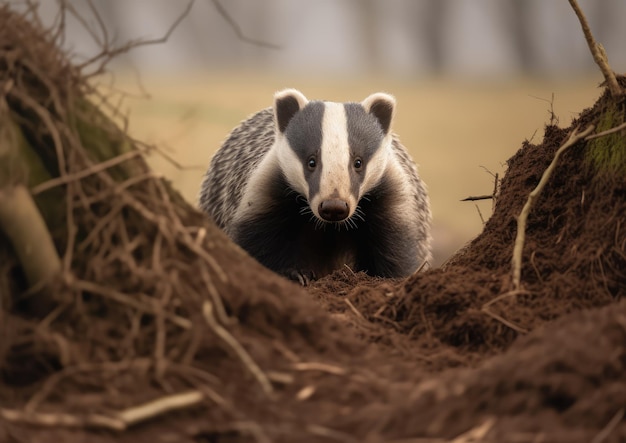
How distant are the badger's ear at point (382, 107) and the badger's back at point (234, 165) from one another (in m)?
0.64

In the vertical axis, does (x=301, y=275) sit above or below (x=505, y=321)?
below

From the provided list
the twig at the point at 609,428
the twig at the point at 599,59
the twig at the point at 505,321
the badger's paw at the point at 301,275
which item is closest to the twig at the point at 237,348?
the twig at the point at 609,428

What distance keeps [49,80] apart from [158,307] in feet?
1.84

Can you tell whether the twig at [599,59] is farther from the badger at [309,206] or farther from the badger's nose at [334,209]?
the badger at [309,206]

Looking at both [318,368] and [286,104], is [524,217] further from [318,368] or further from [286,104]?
[286,104]

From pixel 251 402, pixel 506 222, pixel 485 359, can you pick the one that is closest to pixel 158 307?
pixel 251 402

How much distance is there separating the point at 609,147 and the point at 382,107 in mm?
1645

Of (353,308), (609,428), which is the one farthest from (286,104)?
(609,428)

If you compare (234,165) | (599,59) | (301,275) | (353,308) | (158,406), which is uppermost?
(599,59)

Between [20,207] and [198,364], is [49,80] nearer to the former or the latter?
[20,207]

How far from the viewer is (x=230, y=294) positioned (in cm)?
172

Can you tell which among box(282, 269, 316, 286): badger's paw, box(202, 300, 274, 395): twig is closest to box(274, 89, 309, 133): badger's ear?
box(282, 269, 316, 286): badger's paw

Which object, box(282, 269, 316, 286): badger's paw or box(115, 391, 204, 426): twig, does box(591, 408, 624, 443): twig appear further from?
box(282, 269, 316, 286): badger's paw

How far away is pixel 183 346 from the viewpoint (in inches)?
62.2
